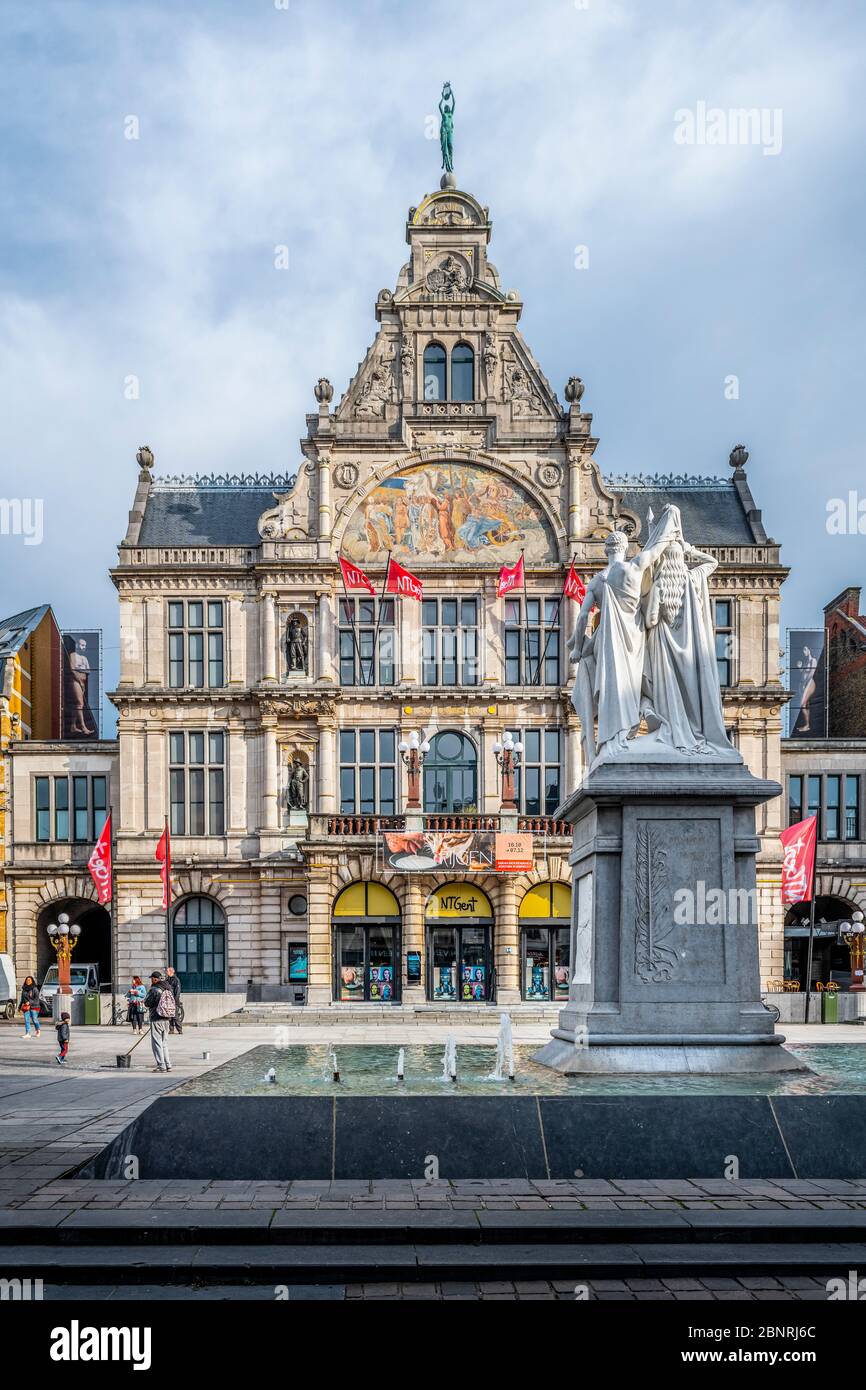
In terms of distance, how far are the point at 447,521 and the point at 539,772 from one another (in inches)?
377

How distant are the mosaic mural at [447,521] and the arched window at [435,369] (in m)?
2.95

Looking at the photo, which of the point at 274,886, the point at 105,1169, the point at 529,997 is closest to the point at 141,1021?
the point at 274,886

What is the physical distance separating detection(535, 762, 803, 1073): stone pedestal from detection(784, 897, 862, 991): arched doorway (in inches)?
1426

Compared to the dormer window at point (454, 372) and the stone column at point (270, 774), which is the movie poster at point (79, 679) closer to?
the stone column at point (270, 774)

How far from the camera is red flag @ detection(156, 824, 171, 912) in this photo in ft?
141

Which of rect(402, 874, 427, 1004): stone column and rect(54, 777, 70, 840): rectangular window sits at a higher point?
rect(54, 777, 70, 840): rectangular window

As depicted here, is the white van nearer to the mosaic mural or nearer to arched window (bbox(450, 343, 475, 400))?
the mosaic mural

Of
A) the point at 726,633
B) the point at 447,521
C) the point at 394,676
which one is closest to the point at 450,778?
the point at 394,676

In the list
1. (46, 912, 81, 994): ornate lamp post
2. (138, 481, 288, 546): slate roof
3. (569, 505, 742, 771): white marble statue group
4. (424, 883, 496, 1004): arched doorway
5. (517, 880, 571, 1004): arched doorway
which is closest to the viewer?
(569, 505, 742, 771): white marble statue group

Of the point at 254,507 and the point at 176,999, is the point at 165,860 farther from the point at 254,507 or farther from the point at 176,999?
the point at 254,507

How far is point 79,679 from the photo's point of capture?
2295 inches

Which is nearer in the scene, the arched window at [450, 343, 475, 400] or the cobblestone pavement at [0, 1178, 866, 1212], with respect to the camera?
the cobblestone pavement at [0, 1178, 866, 1212]

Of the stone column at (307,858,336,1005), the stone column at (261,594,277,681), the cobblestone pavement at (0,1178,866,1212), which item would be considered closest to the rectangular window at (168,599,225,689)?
the stone column at (261,594,277,681)
